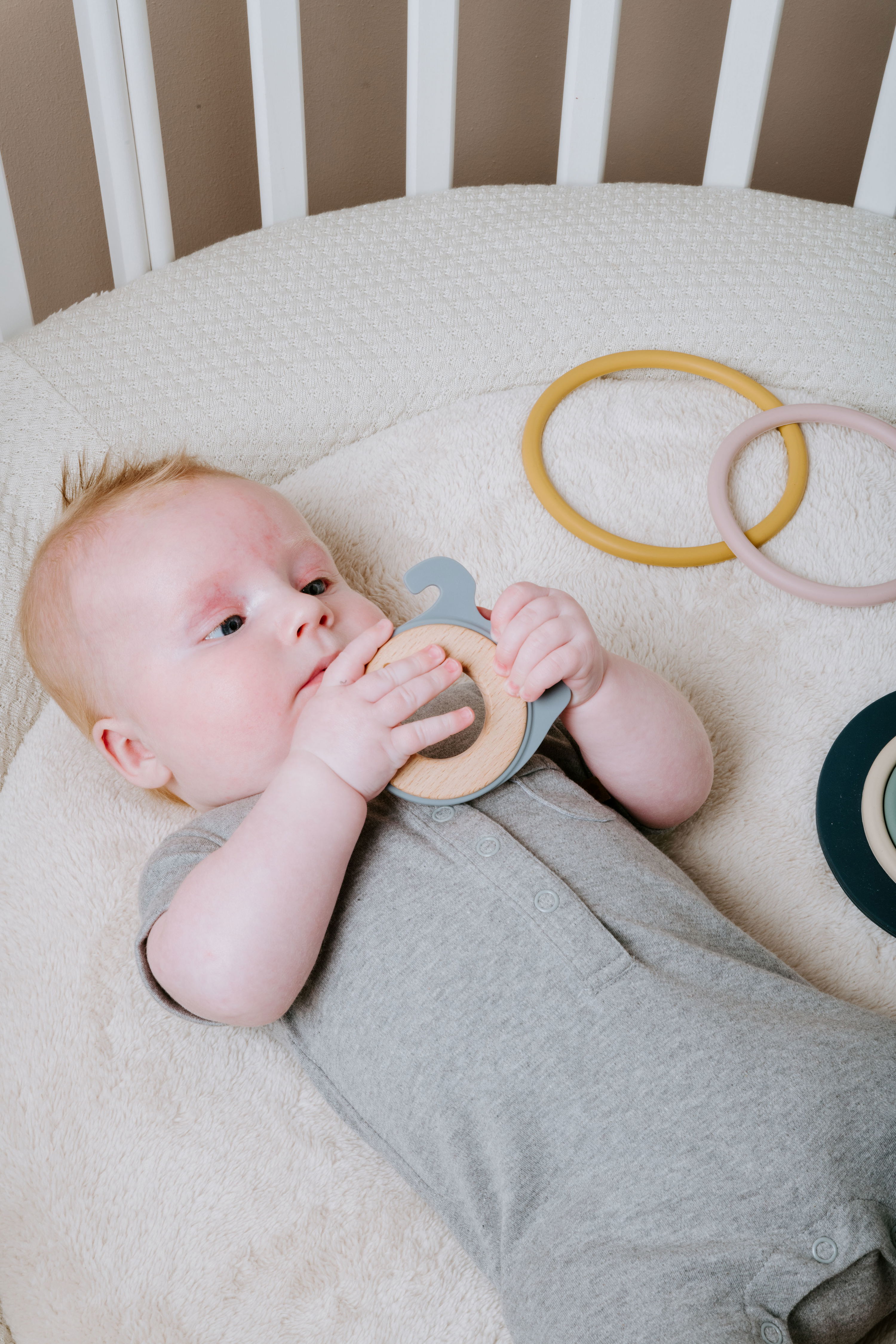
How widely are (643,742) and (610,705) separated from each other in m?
0.05

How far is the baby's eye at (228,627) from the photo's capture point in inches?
31.7

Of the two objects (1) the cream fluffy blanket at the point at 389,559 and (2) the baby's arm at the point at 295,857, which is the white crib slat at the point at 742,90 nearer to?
(1) the cream fluffy blanket at the point at 389,559

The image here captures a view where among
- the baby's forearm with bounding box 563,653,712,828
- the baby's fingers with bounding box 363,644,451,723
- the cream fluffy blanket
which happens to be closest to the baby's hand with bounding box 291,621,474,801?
the baby's fingers with bounding box 363,644,451,723

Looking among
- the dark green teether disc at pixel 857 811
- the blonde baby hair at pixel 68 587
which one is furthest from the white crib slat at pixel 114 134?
the dark green teether disc at pixel 857 811

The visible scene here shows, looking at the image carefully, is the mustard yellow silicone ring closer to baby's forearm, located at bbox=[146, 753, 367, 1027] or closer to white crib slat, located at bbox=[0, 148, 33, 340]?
baby's forearm, located at bbox=[146, 753, 367, 1027]

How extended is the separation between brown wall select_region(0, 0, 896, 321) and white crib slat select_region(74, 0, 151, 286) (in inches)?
15.6

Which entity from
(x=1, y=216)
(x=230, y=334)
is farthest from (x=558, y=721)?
(x=1, y=216)

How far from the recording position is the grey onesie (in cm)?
64

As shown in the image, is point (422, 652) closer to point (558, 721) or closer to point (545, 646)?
point (545, 646)

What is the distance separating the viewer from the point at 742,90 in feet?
3.95

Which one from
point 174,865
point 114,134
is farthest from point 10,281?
point 174,865

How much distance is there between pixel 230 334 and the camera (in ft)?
3.80

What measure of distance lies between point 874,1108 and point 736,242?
0.95 metres

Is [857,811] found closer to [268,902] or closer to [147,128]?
[268,902]
